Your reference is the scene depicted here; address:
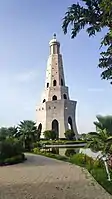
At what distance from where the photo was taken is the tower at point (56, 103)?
75.6 meters

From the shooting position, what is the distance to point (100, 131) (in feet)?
42.8

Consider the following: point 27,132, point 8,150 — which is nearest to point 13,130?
point 27,132

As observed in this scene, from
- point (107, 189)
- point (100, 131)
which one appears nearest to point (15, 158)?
point (100, 131)

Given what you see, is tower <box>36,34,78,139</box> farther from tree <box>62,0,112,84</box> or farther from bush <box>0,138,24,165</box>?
tree <box>62,0,112,84</box>

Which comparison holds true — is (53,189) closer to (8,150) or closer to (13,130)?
(8,150)

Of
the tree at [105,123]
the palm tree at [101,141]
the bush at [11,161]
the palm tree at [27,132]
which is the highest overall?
the palm tree at [27,132]

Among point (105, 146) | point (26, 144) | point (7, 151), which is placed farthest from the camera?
point (26, 144)

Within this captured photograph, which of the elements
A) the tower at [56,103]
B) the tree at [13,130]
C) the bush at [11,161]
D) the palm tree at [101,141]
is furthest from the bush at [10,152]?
the tower at [56,103]

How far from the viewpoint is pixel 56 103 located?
75.8 m

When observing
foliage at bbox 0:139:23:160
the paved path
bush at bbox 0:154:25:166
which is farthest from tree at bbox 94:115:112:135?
foliage at bbox 0:139:23:160

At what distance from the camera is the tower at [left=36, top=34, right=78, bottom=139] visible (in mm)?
75562

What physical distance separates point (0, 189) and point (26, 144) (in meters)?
32.1

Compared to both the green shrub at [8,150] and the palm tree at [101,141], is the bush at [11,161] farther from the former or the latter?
the palm tree at [101,141]

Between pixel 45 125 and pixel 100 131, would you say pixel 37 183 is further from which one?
pixel 45 125
